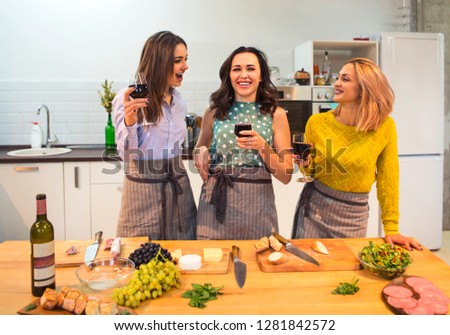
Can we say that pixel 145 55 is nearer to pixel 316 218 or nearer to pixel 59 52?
pixel 316 218

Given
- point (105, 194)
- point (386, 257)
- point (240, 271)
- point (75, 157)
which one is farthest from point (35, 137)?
point (386, 257)

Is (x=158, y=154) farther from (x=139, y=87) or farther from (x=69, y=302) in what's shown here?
(x=69, y=302)

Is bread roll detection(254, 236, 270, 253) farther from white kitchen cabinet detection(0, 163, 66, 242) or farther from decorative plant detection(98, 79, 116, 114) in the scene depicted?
decorative plant detection(98, 79, 116, 114)

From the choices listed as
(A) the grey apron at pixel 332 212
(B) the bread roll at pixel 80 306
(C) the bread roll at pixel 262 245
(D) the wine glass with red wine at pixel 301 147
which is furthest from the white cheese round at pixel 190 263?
(A) the grey apron at pixel 332 212

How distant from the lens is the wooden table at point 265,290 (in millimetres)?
1132

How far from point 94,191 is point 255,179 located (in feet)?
5.84

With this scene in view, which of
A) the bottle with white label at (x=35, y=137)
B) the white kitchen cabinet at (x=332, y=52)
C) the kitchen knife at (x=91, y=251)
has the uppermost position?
the white kitchen cabinet at (x=332, y=52)

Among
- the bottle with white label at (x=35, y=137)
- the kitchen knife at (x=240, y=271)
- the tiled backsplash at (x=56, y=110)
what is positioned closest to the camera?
the kitchen knife at (x=240, y=271)

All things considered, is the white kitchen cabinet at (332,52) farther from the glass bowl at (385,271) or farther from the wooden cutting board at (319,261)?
the glass bowl at (385,271)

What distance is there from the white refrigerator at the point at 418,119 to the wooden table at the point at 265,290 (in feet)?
8.58

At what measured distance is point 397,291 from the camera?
1164 millimetres

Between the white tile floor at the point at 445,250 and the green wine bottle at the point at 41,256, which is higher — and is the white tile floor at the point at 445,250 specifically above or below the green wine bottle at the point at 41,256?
below

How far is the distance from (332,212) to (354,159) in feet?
0.84

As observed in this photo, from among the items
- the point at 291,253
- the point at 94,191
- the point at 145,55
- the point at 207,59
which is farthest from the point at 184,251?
the point at 207,59
